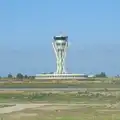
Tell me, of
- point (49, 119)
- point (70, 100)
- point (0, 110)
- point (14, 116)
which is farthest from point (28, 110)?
point (70, 100)

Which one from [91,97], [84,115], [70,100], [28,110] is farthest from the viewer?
[91,97]

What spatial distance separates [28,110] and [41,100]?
25336 millimetres

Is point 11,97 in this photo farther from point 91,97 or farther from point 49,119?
point 49,119

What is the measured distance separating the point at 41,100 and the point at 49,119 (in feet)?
128

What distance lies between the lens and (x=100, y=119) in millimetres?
59750

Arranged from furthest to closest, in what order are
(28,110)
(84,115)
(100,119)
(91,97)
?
(91,97)
(28,110)
(84,115)
(100,119)

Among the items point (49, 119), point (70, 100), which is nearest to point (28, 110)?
point (49, 119)

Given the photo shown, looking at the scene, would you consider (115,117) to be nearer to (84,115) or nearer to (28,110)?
(84,115)

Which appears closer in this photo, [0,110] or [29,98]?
[0,110]

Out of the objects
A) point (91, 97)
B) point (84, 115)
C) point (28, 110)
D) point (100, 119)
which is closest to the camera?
point (100, 119)

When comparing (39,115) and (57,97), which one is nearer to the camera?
(39,115)

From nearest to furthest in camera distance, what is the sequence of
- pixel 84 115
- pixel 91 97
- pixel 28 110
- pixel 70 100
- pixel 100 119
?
pixel 100 119 < pixel 84 115 < pixel 28 110 < pixel 70 100 < pixel 91 97

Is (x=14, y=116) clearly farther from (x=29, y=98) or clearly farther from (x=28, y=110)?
(x=29, y=98)

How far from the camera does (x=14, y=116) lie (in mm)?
65625
